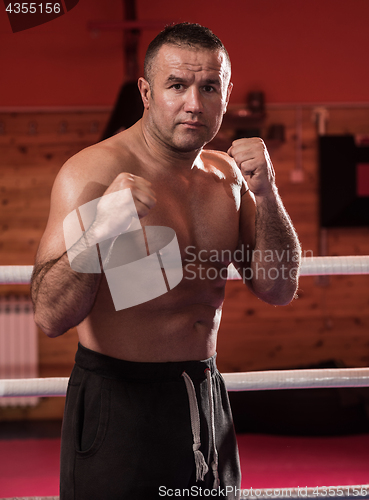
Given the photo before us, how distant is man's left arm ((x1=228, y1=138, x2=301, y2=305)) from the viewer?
1005 mm

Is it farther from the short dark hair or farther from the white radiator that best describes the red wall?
the short dark hair

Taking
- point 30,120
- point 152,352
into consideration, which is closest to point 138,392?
point 152,352

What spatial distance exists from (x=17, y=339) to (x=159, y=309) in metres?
2.68

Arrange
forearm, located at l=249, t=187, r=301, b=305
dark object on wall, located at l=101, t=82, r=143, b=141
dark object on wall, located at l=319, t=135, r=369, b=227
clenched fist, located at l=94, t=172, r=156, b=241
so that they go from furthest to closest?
dark object on wall, located at l=319, t=135, r=369, b=227 < dark object on wall, located at l=101, t=82, r=143, b=141 < forearm, located at l=249, t=187, r=301, b=305 < clenched fist, located at l=94, t=172, r=156, b=241

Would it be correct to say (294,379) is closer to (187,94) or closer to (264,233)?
(264,233)

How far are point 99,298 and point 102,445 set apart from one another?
27cm

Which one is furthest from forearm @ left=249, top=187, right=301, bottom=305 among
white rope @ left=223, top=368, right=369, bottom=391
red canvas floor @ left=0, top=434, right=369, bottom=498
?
red canvas floor @ left=0, top=434, right=369, bottom=498

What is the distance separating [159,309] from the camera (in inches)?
36.9

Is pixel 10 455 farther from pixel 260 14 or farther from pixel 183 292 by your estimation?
pixel 260 14

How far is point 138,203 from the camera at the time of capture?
0.81 meters

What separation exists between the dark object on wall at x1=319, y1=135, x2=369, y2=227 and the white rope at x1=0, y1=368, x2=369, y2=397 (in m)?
2.44

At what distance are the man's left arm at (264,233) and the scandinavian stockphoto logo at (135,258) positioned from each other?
20cm

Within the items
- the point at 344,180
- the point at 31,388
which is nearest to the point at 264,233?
the point at 31,388

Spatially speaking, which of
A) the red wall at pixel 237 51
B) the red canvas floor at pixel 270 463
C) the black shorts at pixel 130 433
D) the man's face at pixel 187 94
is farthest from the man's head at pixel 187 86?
the red wall at pixel 237 51
